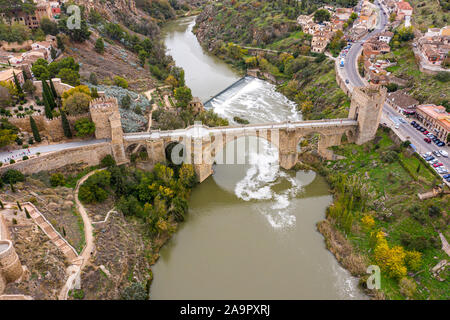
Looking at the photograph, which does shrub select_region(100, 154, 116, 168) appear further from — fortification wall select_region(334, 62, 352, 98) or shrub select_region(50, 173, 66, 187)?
fortification wall select_region(334, 62, 352, 98)

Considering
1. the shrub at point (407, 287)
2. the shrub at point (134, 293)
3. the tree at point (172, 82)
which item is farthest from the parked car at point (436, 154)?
the tree at point (172, 82)

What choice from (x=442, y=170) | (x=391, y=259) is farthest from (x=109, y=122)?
(x=442, y=170)

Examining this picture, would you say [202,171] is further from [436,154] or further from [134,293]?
[436,154]

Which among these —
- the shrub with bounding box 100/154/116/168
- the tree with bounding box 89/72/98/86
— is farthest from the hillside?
the tree with bounding box 89/72/98/86

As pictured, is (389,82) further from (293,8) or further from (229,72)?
(293,8)

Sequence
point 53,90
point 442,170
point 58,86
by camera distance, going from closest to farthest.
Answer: point 442,170 → point 53,90 → point 58,86

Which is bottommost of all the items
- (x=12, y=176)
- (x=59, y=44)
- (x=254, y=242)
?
(x=254, y=242)

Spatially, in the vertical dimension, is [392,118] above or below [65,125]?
below
